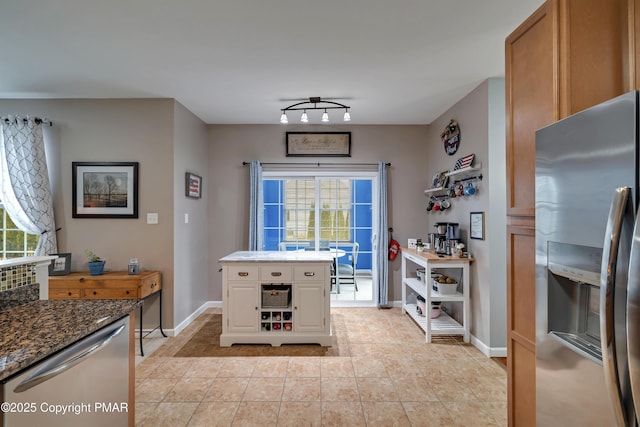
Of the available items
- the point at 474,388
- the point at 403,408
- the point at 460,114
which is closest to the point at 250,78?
the point at 460,114

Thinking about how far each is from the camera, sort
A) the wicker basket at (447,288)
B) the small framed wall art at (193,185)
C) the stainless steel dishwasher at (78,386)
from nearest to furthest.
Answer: the stainless steel dishwasher at (78,386)
the wicker basket at (447,288)
the small framed wall art at (193,185)

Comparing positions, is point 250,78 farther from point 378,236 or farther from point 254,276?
point 378,236

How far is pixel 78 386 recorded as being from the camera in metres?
1.15

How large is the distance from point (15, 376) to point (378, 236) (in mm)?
3869

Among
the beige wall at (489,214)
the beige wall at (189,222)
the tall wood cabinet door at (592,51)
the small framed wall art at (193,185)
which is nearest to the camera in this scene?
the tall wood cabinet door at (592,51)

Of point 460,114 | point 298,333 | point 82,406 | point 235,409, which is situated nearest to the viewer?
point 82,406

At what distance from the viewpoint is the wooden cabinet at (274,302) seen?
301 cm

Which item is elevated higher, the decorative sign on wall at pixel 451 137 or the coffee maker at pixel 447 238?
the decorative sign on wall at pixel 451 137

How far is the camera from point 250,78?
→ 2867mm

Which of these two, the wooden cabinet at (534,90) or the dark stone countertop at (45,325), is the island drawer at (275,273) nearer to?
the dark stone countertop at (45,325)

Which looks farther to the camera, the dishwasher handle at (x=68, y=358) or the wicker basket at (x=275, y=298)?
the wicker basket at (x=275, y=298)

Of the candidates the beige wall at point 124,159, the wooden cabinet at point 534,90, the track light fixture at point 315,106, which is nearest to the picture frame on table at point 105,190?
the beige wall at point 124,159

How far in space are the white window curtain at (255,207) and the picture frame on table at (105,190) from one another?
1.44 metres

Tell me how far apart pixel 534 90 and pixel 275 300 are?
262cm
